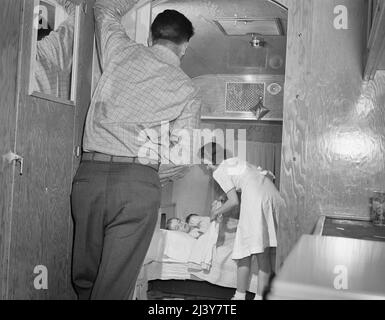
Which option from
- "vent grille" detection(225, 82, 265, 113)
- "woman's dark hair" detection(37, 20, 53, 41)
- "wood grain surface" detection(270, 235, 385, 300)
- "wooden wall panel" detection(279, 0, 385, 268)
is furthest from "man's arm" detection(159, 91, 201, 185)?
"wood grain surface" detection(270, 235, 385, 300)

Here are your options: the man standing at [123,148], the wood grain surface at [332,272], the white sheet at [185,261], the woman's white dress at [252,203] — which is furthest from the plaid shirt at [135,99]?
the wood grain surface at [332,272]

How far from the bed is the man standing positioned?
0.19 feet

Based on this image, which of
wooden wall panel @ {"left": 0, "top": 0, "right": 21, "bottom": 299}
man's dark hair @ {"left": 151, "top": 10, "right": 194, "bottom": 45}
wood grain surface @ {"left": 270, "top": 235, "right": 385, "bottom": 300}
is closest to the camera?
wood grain surface @ {"left": 270, "top": 235, "right": 385, "bottom": 300}

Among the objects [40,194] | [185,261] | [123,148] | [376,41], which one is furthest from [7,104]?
[376,41]

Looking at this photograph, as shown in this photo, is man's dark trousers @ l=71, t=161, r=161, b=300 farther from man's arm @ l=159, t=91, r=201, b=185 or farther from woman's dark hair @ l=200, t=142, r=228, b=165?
woman's dark hair @ l=200, t=142, r=228, b=165

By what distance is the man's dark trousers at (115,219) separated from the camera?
2.08 meters

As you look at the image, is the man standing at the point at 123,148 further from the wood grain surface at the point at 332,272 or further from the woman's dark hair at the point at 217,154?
the wood grain surface at the point at 332,272

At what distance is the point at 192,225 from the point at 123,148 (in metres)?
0.43

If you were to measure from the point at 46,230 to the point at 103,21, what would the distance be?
94 cm

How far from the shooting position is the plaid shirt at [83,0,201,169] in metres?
2.12

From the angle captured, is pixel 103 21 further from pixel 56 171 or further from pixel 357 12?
pixel 357 12

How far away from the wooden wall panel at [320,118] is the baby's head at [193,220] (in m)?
0.36

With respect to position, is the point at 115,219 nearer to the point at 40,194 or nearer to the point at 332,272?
the point at 40,194
